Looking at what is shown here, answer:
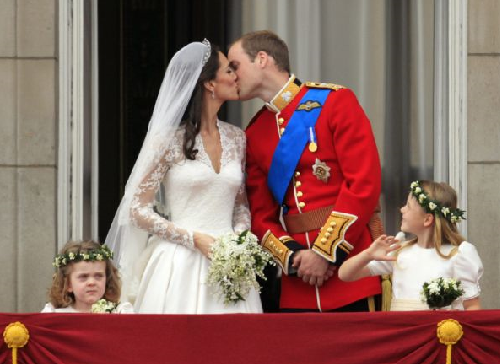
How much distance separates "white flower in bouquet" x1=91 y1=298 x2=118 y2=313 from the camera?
6.96 meters

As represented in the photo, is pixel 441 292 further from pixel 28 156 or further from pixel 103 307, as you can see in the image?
pixel 28 156

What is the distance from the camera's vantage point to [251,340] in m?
6.17

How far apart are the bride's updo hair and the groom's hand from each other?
0.71 meters

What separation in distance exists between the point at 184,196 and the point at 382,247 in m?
1.10

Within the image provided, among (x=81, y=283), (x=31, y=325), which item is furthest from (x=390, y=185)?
(x=31, y=325)

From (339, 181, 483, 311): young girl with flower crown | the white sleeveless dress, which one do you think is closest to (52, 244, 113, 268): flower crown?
(339, 181, 483, 311): young girl with flower crown

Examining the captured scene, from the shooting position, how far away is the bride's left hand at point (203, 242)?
7137mm

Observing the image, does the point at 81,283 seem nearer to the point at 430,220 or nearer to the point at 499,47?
the point at 430,220

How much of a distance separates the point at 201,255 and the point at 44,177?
5.17ft

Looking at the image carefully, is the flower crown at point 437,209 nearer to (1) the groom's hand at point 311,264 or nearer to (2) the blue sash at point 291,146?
(1) the groom's hand at point 311,264

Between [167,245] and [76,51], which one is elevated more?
[76,51]

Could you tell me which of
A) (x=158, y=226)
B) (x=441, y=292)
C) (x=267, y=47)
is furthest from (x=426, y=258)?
(x=267, y=47)

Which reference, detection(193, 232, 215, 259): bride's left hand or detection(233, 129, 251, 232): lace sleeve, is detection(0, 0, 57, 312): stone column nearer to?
detection(233, 129, 251, 232): lace sleeve

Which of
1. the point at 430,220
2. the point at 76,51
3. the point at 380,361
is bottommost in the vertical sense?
the point at 380,361
